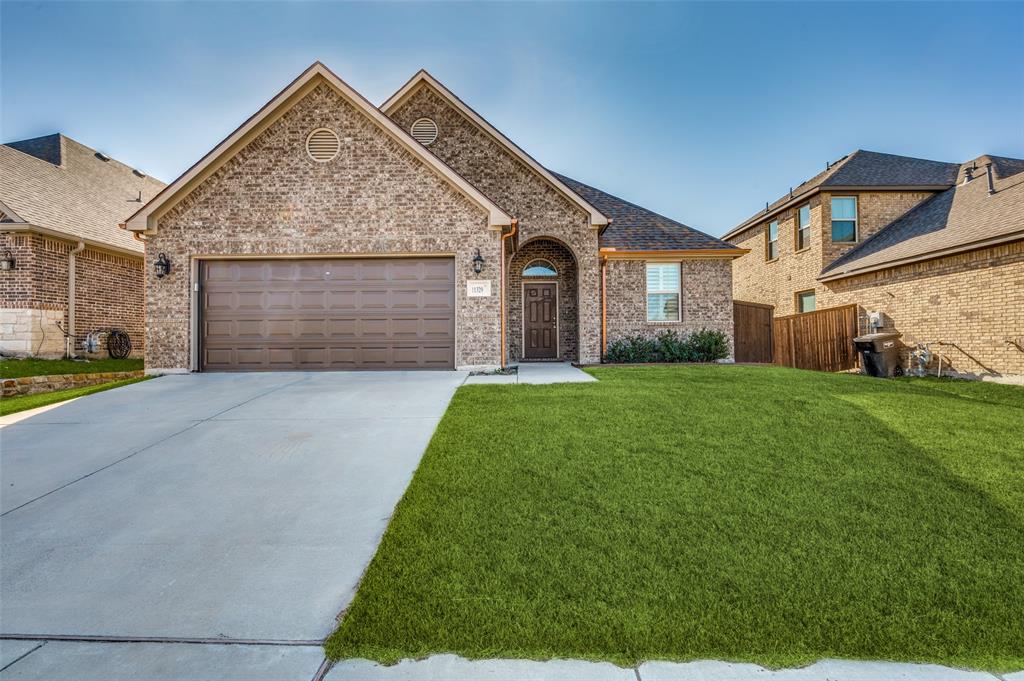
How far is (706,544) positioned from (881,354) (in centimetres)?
1213

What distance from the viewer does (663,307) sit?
14.0m

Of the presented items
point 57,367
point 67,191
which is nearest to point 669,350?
point 57,367

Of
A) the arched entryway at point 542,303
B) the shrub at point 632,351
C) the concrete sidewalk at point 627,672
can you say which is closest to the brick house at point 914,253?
the shrub at point 632,351

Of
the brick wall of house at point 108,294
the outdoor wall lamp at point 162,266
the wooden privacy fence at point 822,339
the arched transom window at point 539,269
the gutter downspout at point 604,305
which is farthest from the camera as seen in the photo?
the arched transom window at point 539,269

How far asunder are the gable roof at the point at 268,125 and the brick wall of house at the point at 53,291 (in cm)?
591

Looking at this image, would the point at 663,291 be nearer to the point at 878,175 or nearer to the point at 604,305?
the point at 604,305

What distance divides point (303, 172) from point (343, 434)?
6.89m

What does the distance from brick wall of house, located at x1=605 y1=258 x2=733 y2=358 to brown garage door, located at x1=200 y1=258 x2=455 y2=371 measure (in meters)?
5.46

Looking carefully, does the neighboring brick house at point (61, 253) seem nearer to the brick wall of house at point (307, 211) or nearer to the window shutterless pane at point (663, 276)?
the brick wall of house at point (307, 211)

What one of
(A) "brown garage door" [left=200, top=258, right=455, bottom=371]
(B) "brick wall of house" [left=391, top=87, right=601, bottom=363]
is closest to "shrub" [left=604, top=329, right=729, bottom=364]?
(B) "brick wall of house" [left=391, top=87, right=601, bottom=363]

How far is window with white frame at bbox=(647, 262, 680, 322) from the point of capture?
1394cm

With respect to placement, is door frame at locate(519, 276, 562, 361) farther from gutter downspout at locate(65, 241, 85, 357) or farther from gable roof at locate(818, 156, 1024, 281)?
gutter downspout at locate(65, 241, 85, 357)

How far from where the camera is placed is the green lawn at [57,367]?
37.7 ft

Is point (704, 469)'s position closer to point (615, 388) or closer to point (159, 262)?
point (615, 388)
